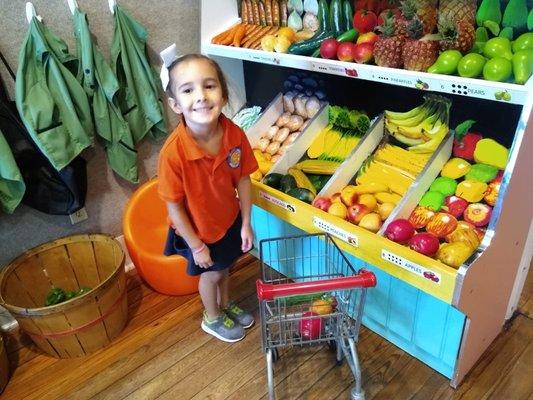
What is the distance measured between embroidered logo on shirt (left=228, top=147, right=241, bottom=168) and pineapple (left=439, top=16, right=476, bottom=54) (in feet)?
2.72

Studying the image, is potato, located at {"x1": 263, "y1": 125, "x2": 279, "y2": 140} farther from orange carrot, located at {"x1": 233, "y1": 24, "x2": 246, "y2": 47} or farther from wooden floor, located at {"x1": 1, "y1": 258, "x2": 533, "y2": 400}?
wooden floor, located at {"x1": 1, "y1": 258, "x2": 533, "y2": 400}

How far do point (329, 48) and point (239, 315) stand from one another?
1.30 m

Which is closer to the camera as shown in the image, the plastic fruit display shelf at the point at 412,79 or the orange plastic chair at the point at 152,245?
the plastic fruit display shelf at the point at 412,79

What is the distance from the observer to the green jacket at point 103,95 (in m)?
1.95

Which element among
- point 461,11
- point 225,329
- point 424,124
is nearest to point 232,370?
point 225,329

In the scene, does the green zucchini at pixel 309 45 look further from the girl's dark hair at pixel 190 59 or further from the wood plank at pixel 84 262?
the wood plank at pixel 84 262

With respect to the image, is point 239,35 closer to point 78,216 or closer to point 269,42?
point 269,42

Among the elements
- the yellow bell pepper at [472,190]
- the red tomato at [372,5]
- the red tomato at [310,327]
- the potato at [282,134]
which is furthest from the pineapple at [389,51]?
the red tomato at [310,327]

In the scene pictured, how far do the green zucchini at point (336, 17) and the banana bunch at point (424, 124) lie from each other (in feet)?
1.43

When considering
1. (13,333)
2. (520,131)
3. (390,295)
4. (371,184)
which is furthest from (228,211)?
(13,333)

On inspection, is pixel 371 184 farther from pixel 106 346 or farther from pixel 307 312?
pixel 106 346

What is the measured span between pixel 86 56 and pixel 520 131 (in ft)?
5.72

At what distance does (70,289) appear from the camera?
2311mm

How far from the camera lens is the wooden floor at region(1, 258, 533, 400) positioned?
5.86 feet
